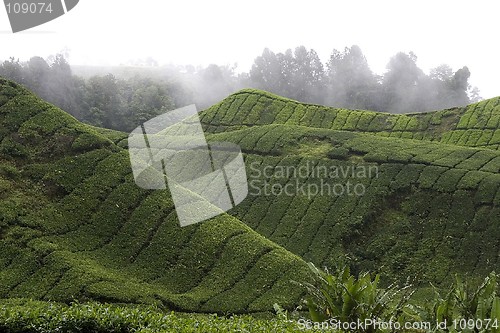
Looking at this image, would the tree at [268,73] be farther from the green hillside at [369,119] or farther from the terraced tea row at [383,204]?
the terraced tea row at [383,204]

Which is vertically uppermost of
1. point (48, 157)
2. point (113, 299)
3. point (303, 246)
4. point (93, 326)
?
point (48, 157)

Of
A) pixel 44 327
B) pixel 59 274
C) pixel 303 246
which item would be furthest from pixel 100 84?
pixel 44 327

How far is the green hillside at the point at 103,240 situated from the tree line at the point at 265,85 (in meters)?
43.2

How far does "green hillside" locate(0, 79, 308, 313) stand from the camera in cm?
1231

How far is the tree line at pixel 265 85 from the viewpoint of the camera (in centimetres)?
6059

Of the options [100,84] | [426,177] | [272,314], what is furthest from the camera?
[100,84]

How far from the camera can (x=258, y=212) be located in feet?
80.2

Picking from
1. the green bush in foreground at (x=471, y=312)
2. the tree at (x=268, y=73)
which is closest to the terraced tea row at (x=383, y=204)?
the green bush in foreground at (x=471, y=312)

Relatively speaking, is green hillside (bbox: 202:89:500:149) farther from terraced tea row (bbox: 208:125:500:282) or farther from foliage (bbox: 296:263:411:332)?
foliage (bbox: 296:263:411:332)

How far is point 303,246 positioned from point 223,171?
6.67 m

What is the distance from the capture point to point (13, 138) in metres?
15.7

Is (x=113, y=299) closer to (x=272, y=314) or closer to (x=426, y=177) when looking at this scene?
(x=272, y=314)

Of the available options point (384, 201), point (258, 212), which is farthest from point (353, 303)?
point (384, 201)

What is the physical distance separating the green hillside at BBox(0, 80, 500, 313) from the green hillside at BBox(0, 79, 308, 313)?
37 millimetres
